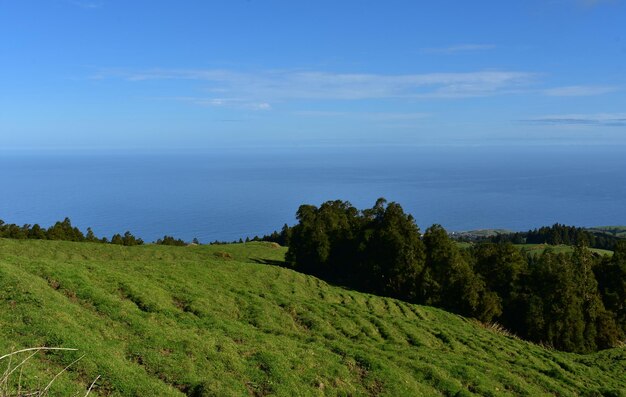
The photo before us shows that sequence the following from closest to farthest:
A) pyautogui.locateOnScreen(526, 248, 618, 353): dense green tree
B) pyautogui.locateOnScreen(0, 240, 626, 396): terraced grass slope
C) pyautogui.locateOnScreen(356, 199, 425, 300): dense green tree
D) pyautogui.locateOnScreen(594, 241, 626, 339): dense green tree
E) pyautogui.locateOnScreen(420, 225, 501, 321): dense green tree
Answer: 1. pyautogui.locateOnScreen(0, 240, 626, 396): terraced grass slope
2. pyautogui.locateOnScreen(526, 248, 618, 353): dense green tree
3. pyautogui.locateOnScreen(420, 225, 501, 321): dense green tree
4. pyautogui.locateOnScreen(356, 199, 425, 300): dense green tree
5. pyautogui.locateOnScreen(594, 241, 626, 339): dense green tree

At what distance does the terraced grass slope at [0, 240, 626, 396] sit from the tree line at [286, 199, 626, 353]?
10.8m

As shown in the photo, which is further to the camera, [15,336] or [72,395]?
[15,336]

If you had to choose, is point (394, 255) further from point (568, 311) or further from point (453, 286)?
point (568, 311)

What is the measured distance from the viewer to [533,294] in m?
47.5

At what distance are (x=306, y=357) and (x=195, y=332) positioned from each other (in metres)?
5.08

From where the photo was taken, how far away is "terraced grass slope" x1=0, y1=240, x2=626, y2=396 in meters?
14.5

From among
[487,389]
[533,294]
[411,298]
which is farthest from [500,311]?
[487,389]

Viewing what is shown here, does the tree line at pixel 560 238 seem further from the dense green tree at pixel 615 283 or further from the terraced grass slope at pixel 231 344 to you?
the terraced grass slope at pixel 231 344

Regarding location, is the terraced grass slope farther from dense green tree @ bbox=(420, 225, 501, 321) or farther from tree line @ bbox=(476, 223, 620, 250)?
tree line @ bbox=(476, 223, 620, 250)

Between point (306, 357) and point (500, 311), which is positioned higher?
point (306, 357)

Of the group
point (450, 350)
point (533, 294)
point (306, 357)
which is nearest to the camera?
point (306, 357)

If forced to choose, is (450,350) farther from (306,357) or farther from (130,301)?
(130,301)

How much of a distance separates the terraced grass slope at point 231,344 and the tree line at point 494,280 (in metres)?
10.8

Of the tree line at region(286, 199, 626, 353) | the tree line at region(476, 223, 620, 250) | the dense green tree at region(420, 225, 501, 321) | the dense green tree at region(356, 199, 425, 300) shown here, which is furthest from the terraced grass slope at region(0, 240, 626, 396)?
the tree line at region(476, 223, 620, 250)
